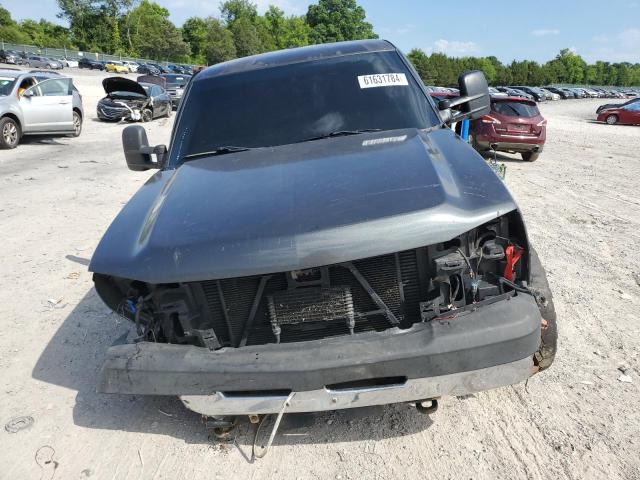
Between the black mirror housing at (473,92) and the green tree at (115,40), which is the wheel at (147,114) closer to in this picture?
the black mirror housing at (473,92)

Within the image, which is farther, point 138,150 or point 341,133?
point 138,150

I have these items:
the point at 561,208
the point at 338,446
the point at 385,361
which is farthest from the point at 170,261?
the point at 561,208

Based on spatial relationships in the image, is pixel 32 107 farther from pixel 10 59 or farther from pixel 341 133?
pixel 10 59

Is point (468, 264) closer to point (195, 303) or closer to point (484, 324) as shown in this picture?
point (484, 324)

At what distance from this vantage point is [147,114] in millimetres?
19766

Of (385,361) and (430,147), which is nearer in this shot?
(385,361)

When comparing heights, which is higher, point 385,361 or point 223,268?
point 223,268

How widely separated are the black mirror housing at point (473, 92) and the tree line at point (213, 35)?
79.5m

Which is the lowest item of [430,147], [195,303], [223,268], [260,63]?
[195,303]

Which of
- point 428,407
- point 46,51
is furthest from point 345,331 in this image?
point 46,51

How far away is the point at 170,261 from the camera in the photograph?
2.35 m

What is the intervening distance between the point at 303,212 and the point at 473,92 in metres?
2.24

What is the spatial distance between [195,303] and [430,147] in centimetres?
159

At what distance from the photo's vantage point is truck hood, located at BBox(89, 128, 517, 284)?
2.24 metres
